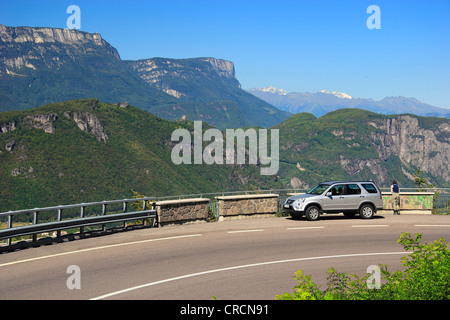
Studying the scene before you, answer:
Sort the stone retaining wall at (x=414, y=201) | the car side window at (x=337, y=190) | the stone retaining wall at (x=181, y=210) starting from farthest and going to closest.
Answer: the stone retaining wall at (x=414, y=201)
the car side window at (x=337, y=190)
the stone retaining wall at (x=181, y=210)

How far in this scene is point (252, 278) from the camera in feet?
34.6

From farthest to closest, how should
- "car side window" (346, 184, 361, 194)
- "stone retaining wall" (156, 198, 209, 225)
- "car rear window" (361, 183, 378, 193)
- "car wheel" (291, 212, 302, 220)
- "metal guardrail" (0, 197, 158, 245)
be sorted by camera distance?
"car rear window" (361, 183, 378, 193) → "car side window" (346, 184, 361, 194) → "car wheel" (291, 212, 302, 220) → "stone retaining wall" (156, 198, 209, 225) → "metal guardrail" (0, 197, 158, 245)

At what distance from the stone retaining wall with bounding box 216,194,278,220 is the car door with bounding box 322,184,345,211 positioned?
9.36 ft

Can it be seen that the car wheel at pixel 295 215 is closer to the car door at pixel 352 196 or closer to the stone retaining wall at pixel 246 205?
the stone retaining wall at pixel 246 205

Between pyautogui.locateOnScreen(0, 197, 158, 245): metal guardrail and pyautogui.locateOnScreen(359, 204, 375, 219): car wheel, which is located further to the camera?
pyautogui.locateOnScreen(359, 204, 375, 219): car wheel

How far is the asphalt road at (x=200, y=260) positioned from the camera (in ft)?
31.1

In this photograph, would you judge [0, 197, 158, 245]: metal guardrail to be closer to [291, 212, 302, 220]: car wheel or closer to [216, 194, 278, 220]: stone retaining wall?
[216, 194, 278, 220]: stone retaining wall

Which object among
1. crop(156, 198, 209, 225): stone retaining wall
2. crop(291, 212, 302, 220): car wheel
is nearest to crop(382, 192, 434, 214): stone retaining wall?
crop(291, 212, 302, 220): car wheel

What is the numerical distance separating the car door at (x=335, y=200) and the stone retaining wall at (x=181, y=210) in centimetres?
519

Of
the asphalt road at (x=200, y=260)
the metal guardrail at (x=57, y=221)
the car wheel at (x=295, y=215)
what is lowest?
the asphalt road at (x=200, y=260)

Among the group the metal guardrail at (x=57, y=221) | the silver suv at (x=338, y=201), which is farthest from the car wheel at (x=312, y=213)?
the metal guardrail at (x=57, y=221)

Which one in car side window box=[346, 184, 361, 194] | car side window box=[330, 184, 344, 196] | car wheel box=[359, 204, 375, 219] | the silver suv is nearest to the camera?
the silver suv

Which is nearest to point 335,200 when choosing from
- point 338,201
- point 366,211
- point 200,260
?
point 338,201

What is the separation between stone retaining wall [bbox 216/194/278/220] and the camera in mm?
20906
